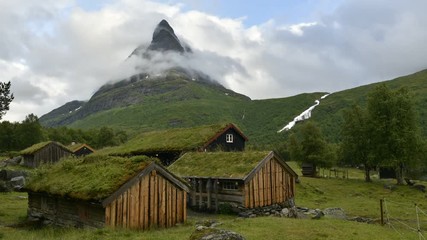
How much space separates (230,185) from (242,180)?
2.00 m

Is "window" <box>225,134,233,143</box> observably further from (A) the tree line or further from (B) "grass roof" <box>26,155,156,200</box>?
(B) "grass roof" <box>26,155,156,200</box>

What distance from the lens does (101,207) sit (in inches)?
739

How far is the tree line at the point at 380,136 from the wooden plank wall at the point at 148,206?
129 ft

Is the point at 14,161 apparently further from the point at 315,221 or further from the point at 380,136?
the point at 315,221

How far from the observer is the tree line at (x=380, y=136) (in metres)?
51.1

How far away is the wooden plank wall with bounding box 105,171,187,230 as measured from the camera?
1892 centimetres

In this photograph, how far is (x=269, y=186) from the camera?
30.4 meters

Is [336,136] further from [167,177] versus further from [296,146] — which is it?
[167,177]

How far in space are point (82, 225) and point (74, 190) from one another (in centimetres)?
196

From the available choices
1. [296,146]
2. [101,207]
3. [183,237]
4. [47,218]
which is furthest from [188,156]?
[296,146]

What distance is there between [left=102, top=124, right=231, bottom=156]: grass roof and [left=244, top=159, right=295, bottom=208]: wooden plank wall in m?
13.8

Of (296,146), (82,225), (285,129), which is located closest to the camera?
(82,225)

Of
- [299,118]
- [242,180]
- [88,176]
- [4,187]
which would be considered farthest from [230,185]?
[299,118]

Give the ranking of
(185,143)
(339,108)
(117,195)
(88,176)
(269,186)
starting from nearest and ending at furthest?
1. (117,195)
2. (88,176)
3. (269,186)
4. (185,143)
5. (339,108)
